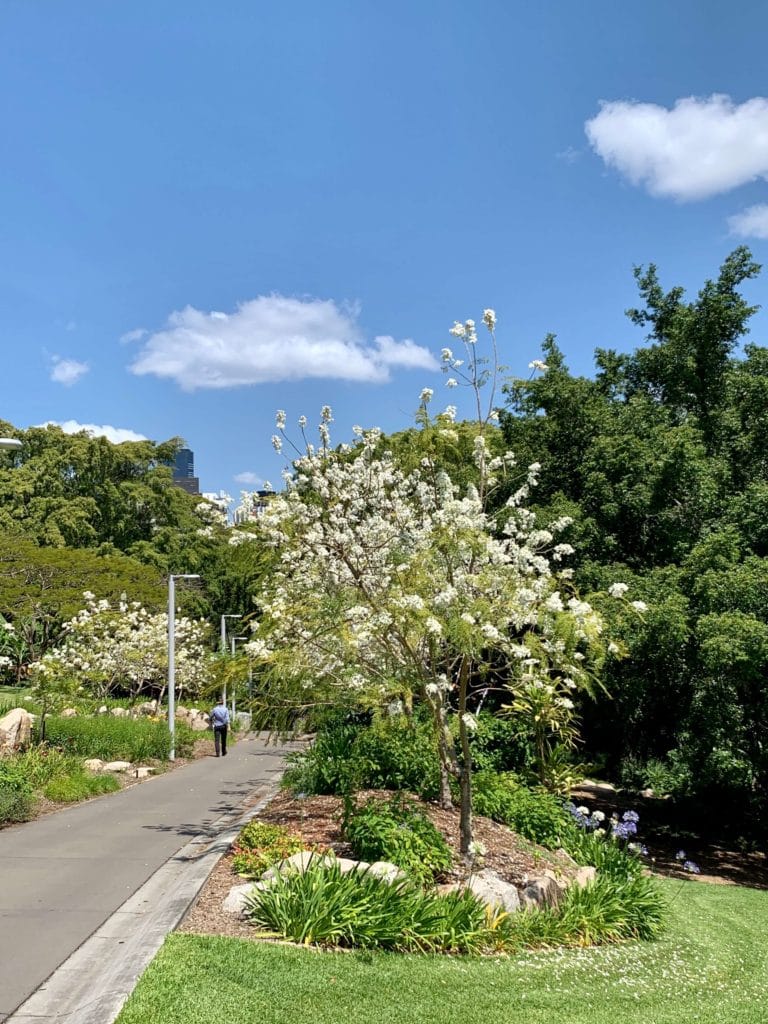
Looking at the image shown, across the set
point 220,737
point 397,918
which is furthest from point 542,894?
point 220,737

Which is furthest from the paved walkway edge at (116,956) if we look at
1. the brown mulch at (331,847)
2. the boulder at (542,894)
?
the boulder at (542,894)

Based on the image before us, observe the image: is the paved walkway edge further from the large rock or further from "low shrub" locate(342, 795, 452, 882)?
the large rock

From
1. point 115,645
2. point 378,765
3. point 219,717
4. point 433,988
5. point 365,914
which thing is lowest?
point 433,988

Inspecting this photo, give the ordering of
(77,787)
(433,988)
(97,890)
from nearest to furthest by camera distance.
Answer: (433,988)
(97,890)
(77,787)

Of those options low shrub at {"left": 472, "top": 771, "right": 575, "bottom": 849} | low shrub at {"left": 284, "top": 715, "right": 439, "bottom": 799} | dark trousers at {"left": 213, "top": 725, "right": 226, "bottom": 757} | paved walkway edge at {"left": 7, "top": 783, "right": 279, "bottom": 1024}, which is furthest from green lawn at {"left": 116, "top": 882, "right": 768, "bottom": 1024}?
dark trousers at {"left": 213, "top": 725, "right": 226, "bottom": 757}

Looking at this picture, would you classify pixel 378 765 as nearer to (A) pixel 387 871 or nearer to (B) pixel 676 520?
(A) pixel 387 871

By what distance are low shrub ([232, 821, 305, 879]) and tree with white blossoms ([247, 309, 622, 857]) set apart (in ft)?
4.88

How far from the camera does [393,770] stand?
983 cm

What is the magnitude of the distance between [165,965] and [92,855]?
4386mm

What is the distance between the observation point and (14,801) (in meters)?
10.1

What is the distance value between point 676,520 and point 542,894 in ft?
31.1

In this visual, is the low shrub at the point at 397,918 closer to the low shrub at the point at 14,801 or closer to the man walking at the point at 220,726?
the low shrub at the point at 14,801

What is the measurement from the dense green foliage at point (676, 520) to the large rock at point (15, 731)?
11.0 meters

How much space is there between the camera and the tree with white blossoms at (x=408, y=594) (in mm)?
6363
